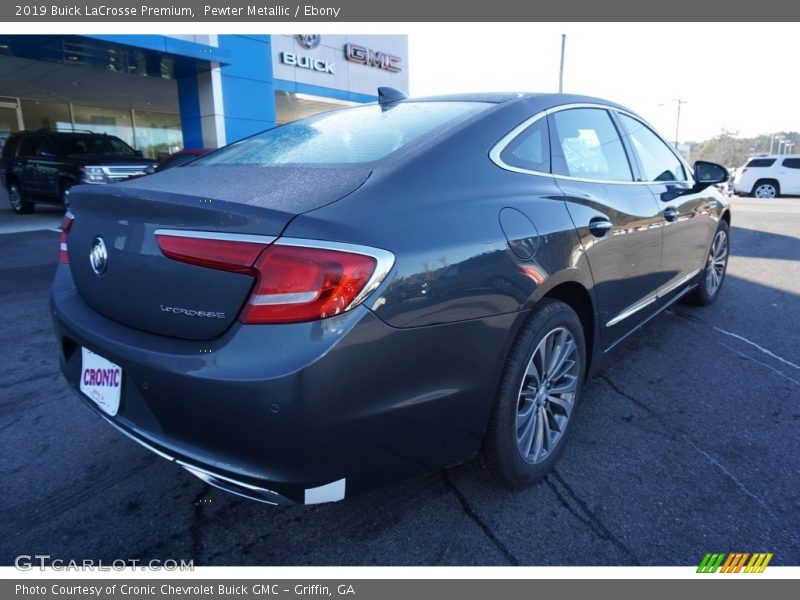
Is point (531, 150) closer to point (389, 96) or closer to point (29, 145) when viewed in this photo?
point (389, 96)

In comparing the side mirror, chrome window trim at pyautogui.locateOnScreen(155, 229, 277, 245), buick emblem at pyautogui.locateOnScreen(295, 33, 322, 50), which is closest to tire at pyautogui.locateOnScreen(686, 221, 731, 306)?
the side mirror

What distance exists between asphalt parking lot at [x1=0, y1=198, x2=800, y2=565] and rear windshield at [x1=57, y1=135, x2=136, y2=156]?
Result: 9070 mm

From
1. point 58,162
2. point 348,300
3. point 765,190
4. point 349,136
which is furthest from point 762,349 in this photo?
point 765,190

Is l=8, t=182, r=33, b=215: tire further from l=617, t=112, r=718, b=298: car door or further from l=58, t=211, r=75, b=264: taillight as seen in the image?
l=617, t=112, r=718, b=298: car door

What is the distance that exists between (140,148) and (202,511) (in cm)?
1973

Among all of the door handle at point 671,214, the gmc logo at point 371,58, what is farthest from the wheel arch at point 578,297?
the gmc logo at point 371,58

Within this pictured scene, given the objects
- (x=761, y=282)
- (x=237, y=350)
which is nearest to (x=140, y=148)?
(x=761, y=282)

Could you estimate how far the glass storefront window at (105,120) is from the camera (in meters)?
17.5

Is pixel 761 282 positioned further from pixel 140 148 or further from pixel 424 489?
pixel 140 148

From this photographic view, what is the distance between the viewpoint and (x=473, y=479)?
2377 millimetres

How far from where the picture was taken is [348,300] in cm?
153

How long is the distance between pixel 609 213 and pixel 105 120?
19634mm

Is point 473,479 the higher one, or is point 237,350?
point 237,350

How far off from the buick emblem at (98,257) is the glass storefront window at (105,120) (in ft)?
60.8
